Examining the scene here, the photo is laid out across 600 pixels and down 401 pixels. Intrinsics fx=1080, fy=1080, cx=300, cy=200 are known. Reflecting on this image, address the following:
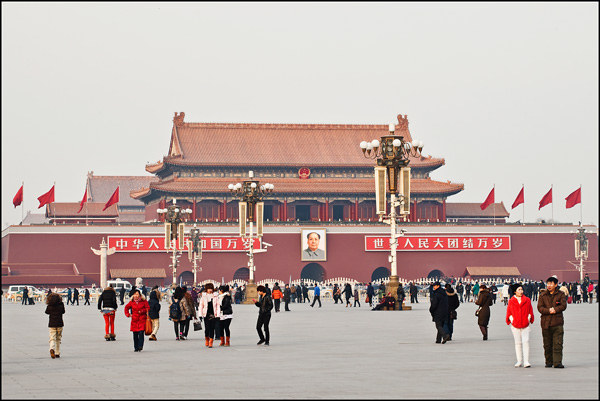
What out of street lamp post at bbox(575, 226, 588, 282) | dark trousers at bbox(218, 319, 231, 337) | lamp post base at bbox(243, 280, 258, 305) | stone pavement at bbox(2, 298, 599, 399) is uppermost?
street lamp post at bbox(575, 226, 588, 282)

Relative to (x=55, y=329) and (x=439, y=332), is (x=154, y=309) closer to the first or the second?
(x=55, y=329)

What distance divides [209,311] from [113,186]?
3030 inches

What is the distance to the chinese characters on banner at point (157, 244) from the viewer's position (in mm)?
65375

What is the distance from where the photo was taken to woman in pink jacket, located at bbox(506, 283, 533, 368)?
14641mm

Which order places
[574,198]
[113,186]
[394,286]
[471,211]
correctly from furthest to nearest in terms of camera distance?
[113,186] → [471,211] → [574,198] → [394,286]

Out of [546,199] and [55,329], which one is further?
[546,199]

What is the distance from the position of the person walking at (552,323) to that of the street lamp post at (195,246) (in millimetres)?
44363

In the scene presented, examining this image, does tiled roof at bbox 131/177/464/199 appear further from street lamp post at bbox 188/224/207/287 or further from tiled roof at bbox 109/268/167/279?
tiled roof at bbox 109/268/167/279

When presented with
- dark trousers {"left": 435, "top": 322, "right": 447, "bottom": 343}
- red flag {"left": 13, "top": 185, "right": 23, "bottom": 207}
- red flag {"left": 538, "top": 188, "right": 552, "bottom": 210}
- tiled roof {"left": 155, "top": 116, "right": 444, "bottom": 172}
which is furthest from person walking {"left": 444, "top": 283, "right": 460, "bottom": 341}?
tiled roof {"left": 155, "top": 116, "right": 444, "bottom": 172}

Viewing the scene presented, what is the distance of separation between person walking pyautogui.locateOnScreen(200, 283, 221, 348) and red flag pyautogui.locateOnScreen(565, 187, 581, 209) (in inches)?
1868

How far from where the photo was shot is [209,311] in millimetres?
19672

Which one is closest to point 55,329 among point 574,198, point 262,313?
point 262,313

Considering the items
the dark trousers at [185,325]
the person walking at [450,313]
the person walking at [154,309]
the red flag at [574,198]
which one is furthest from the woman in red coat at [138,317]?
the red flag at [574,198]

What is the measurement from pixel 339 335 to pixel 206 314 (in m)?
3.50
